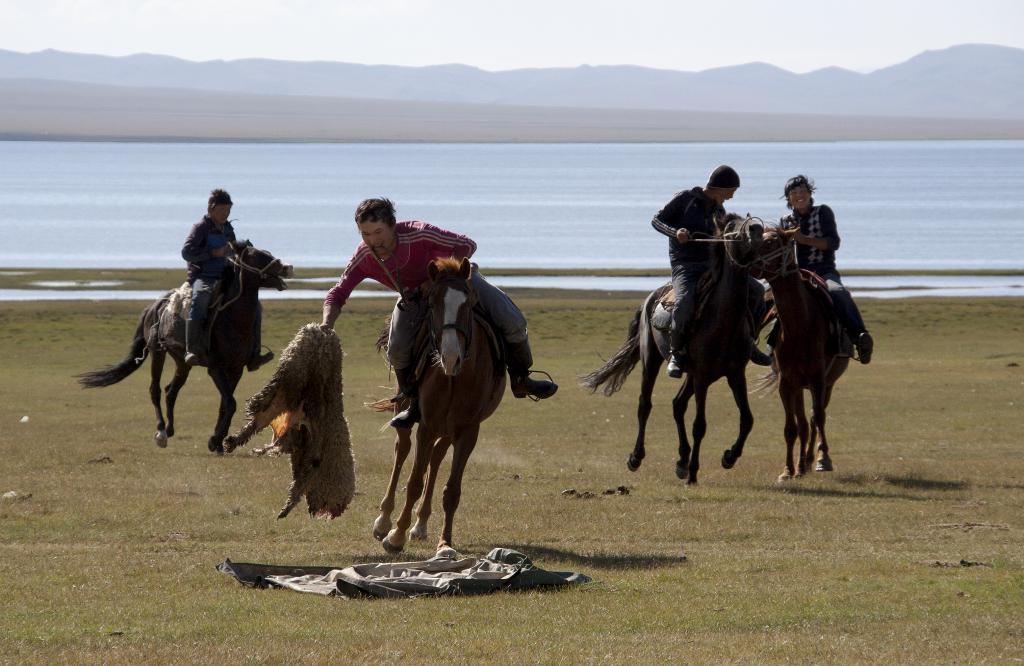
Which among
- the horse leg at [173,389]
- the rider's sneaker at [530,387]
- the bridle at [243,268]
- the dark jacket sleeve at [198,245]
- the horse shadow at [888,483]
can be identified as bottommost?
the horse leg at [173,389]

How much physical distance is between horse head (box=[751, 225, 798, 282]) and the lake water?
153ft

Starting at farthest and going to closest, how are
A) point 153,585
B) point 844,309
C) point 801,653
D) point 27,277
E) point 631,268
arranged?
point 631,268 → point 27,277 → point 844,309 → point 153,585 → point 801,653

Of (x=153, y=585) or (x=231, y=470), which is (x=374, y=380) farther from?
(x=153, y=585)

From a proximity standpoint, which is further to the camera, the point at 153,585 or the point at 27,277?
the point at 27,277

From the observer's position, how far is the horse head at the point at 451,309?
1032cm

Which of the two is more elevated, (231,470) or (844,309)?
(844,309)

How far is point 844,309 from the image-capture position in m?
15.6

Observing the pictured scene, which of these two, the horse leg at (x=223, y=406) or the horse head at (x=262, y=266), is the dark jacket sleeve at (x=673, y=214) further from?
the horse leg at (x=223, y=406)

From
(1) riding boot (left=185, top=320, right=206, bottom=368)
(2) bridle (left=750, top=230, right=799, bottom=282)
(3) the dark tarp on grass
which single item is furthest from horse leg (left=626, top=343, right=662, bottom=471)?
(3) the dark tarp on grass

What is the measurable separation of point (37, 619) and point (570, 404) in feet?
48.7

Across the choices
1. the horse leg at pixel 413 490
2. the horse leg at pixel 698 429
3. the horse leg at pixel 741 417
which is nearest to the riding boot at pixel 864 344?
the horse leg at pixel 741 417

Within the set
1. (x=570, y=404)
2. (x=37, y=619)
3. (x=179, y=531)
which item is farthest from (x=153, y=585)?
(x=570, y=404)

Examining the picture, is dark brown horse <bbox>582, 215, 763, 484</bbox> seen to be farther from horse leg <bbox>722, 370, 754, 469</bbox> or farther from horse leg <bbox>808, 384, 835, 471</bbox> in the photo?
horse leg <bbox>808, 384, 835, 471</bbox>

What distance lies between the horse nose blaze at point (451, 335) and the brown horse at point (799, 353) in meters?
5.01
